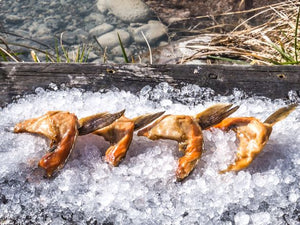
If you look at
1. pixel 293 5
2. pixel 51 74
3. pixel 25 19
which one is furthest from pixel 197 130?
pixel 25 19

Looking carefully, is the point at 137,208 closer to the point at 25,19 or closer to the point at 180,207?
the point at 180,207

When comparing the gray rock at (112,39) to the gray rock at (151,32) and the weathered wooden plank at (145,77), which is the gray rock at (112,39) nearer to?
the gray rock at (151,32)

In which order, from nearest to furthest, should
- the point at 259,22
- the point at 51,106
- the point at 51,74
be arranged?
the point at 51,106
the point at 51,74
the point at 259,22

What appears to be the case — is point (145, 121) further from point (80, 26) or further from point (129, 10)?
point (80, 26)

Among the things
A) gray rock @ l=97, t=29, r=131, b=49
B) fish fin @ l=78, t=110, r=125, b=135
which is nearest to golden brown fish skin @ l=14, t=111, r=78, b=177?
fish fin @ l=78, t=110, r=125, b=135

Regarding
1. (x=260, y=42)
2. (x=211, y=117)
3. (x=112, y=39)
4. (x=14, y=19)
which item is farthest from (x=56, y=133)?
(x=14, y=19)

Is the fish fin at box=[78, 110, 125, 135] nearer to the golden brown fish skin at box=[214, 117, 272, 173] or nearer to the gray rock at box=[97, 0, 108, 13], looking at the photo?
the golden brown fish skin at box=[214, 117, 272, 173]

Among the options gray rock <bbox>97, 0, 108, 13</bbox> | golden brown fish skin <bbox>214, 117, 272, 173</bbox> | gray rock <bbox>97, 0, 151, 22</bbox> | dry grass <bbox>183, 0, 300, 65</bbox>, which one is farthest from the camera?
gray rock <bbox>97, 0, 108, 13</bbox>
